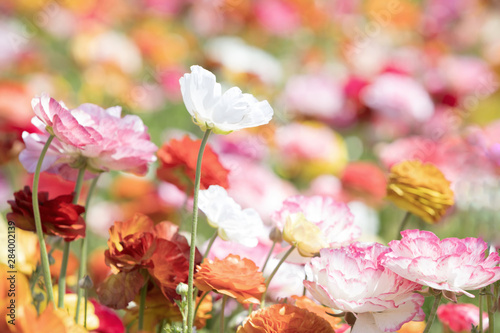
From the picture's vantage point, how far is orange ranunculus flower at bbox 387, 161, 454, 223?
0.65m

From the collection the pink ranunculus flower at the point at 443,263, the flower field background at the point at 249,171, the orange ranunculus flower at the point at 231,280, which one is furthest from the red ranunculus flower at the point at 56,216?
the pink ranunculus flower at the point at 443,263

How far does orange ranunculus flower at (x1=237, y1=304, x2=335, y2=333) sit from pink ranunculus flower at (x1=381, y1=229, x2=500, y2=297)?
65 mm

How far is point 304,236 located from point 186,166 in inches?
6.9

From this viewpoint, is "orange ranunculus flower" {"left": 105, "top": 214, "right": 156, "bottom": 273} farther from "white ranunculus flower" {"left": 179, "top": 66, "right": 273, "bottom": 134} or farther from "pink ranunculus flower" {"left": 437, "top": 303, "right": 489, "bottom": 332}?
"pink ranunculus flower" {"left": 437, "top": 303, "right": 489, "bottom": 332}

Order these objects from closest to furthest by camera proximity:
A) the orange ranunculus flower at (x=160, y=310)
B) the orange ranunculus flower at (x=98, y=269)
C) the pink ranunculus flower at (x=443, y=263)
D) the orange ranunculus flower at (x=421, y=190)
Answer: the pink ranunculus flower at (x=443, y=263) → the orange ranunculus flower at (x=160, y=310) → the orange ranunculus flower at (x=421, y=190) → the orange ranunculus flower at (x=98, y=269)

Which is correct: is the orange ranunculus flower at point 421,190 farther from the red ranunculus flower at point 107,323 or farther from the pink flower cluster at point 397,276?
the red ranunculus flower at point 107,323

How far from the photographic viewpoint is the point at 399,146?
1.28 m

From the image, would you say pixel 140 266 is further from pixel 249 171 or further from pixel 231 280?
pixel 249 171

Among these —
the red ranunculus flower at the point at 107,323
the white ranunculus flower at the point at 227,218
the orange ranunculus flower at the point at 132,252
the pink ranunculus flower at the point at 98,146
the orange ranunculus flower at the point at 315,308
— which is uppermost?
the pink ranunculus flower at the point at 98,146

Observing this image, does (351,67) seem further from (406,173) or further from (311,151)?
(406,173)

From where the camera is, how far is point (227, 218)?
0.52 meters

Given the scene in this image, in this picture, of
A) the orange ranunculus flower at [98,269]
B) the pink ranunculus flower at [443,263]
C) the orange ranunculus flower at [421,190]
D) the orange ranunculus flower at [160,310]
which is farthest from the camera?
the orange ranunculus flower at [98,269]

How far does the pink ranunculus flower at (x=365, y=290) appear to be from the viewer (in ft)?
1.48

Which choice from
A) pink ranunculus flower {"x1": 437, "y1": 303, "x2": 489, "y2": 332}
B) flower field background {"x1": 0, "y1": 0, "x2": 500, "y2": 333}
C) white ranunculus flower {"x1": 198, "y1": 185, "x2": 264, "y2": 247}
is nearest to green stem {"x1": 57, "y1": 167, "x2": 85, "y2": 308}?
flower field background {"x1": 0, "y1": 0, "x2": 500, "y2": 333}
